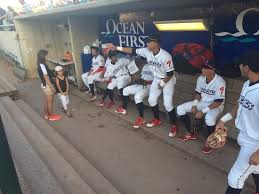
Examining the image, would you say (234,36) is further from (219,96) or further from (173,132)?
(173,132)

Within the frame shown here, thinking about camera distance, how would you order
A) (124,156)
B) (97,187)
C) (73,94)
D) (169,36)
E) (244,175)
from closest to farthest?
1. (244,175)
2. (97,187)
3. (124,156)
4. (169,36)
5. (73,94)

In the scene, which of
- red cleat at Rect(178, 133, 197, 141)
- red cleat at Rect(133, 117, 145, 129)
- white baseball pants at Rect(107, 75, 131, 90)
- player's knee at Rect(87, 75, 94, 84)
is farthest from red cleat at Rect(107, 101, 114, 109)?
red cleat at Rect(178, 133, 197, 141)

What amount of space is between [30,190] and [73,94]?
5149 mm

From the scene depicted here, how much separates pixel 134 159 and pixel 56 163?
3.68 ft

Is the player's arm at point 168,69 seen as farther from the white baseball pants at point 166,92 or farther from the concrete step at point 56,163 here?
the concrete step at point 56,163

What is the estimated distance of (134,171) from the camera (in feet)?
13.1

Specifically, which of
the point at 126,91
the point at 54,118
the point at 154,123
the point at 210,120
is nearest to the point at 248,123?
the point at 210,120

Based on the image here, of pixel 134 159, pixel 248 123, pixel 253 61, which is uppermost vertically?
pixel 253 61

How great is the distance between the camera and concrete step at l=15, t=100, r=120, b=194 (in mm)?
3535

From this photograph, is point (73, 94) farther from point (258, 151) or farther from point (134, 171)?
point (258, 151)

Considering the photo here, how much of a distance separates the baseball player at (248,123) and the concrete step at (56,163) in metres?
1.51

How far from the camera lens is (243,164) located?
8.39 ft

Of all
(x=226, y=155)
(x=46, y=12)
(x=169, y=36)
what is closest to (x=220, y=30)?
(x=169, y=36)

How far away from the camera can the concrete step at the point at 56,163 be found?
325 cm
